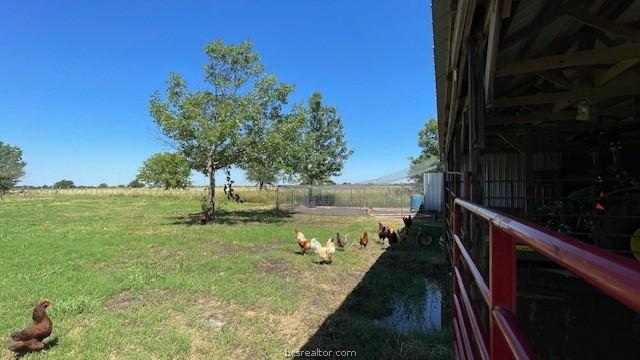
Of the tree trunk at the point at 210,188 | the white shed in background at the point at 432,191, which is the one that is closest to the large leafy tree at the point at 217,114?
the tree trunk at the point at 210,188

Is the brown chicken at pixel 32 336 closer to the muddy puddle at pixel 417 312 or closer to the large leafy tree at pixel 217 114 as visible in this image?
the muddy puddle at pixel 417 312

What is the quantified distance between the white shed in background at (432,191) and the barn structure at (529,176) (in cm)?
1535

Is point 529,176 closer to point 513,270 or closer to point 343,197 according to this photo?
point 513,270

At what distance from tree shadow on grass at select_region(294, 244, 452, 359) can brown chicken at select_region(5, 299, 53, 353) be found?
8.31 feet

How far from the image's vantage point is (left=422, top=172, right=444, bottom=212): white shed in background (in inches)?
936

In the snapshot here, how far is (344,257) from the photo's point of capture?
9688 mm

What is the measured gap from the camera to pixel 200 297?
6.34m

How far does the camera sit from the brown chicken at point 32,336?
419 cm

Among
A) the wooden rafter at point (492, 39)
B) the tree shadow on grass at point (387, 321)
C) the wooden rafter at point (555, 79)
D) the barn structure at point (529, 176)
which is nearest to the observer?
the barn structure at point (529, 176)

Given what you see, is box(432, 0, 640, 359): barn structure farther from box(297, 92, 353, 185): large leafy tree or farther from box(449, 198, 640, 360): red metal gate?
box(297, 92, 353, 185): large leafy tree

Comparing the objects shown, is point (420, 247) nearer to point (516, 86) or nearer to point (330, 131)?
point (516, 86)

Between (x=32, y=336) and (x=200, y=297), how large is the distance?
2384 millimetres

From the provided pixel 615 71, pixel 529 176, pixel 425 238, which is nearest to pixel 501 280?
pixel 615 71

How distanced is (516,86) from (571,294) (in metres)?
2.95
